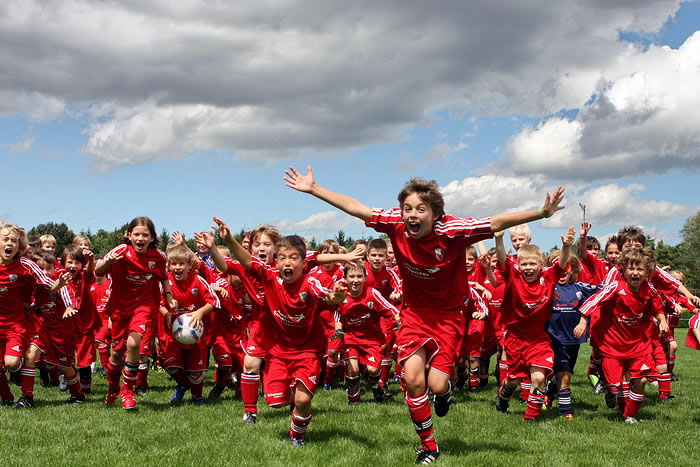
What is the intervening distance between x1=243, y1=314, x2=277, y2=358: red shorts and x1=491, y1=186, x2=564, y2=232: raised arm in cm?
284

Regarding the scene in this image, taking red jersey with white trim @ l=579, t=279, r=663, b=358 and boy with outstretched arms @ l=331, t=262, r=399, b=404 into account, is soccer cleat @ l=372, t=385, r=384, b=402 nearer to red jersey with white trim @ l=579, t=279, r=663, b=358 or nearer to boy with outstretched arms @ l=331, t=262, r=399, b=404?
boy with outstretched arms @ l=331, t=262, r=399, b=404

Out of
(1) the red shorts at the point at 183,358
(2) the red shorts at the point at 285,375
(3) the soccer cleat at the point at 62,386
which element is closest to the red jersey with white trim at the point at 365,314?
(1) the red shorts at the point at 183,358

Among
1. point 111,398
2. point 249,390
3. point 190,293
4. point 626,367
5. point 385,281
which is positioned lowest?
point 111,398

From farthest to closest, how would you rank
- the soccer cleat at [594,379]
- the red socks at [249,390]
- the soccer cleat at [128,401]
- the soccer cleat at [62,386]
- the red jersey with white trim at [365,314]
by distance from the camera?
1. the soccer cleat at [594,379]
2. the soccer cleat at [62,386]
3. the red jersey with white trim at [365,314]
4. the soccer cleat at [128,401]
5. the red socks at [249,390]

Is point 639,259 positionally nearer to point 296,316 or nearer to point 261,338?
point 296,316

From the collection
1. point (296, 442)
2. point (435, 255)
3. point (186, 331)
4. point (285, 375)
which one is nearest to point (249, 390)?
point (285, 375)

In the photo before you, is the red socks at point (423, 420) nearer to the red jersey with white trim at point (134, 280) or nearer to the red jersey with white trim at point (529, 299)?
the red jersey with white trim at point (529, 299)

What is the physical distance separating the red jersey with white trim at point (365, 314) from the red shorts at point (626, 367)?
308cm

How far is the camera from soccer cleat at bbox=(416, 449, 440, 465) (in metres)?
5.87

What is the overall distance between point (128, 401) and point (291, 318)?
10.1 feet

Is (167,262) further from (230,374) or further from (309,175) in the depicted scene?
(309,175)

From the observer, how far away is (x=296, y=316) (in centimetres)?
701

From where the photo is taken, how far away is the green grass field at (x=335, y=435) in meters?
6.05

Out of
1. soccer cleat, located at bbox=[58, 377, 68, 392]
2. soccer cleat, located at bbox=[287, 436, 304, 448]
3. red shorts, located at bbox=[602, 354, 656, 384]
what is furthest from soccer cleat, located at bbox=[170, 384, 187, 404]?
red shorts, located at bbox=[602, 354, 656, 384]
